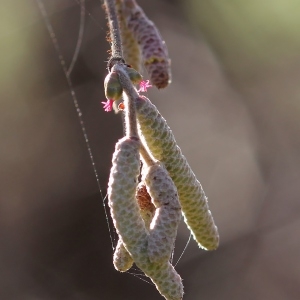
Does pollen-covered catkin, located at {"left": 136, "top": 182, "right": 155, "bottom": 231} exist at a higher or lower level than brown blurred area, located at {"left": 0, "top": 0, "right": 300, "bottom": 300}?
higher

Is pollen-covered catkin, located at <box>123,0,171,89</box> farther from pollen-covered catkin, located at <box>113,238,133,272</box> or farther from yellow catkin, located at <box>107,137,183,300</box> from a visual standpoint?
pollen-covered catkin, located at <box>113,238,133,272</box>

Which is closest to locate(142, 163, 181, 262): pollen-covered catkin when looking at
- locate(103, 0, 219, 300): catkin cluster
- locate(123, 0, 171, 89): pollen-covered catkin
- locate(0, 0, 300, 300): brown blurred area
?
locate(103, 0, 219, 300): catkin cluster

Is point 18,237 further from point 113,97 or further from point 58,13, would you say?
point 113,97

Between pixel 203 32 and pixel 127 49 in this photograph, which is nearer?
pixel 127 49

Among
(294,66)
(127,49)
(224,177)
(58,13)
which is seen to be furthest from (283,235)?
(127,49)

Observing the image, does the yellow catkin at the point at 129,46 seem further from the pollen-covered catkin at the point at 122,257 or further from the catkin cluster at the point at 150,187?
the pollen-covered catkin at the point at 122,257
